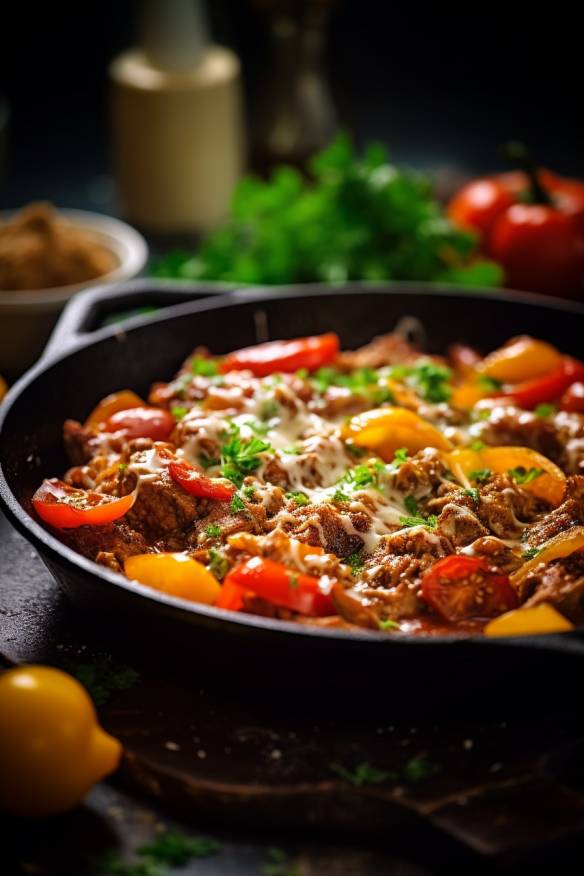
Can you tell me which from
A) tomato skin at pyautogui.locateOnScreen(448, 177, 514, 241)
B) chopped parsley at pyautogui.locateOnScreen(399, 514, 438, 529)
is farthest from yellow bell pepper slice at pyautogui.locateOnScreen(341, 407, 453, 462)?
tomato skin at pyautogui.locateOnScreen(448, 177, 514, 241)

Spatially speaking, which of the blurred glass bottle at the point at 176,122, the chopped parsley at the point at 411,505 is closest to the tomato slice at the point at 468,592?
the chopped parsley at the point at 411,505

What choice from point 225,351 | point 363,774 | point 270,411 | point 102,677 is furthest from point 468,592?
point 225,351

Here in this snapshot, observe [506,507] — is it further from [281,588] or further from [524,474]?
[281,588]

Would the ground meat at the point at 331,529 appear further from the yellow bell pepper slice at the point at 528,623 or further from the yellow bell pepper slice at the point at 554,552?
the yellow bell pepper slice at the point at 528,623

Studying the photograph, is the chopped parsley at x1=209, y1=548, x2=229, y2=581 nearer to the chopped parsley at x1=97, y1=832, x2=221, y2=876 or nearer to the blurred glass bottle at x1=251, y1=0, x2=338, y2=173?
the chopped parsley at x1=97, y1=832, x2=221, y2=876

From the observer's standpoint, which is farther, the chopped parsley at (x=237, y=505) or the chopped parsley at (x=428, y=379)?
the chopped parsley at (x=428, y=379)

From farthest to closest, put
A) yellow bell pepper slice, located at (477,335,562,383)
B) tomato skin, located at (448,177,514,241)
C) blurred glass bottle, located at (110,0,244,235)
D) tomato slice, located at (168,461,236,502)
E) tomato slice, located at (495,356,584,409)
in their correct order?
1. blurred glass bottle, located at (110,0,244,235)
2. tomato skin, located at (448,177,514,241)
3. yellow bell pepper slice, located at (477,335,562,383)
4. tomato slice, located at (495,356,584,409)
5. tomato slice, located at (168,461,236,502)
